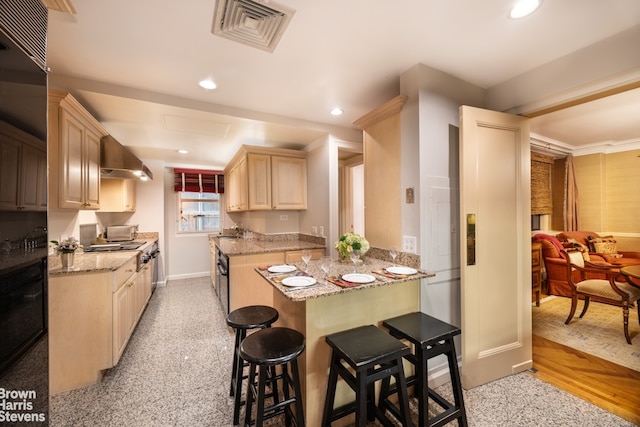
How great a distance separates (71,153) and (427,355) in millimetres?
3250

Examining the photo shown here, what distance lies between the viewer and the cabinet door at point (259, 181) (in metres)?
3.65

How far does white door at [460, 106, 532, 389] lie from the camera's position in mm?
1941

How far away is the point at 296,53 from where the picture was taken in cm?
185

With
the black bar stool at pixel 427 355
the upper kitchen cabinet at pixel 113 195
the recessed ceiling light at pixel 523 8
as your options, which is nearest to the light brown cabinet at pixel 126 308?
the upper kitchen cabinet at pixel 113 195

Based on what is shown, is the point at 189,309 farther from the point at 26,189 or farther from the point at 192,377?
the point at 26,189

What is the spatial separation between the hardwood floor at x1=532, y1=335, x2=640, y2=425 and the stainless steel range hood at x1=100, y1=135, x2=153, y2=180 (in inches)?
184

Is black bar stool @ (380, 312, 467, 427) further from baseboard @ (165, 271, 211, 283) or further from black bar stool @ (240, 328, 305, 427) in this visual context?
baseboard @ (165, 271, 211, 283)

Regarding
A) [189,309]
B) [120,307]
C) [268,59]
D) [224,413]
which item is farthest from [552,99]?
[189,309]

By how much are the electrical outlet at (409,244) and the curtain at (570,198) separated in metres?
4.96

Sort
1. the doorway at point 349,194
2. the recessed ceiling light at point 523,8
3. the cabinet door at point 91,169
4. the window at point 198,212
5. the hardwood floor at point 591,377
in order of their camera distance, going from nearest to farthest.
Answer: the recessed ceiling light at point 523,8, the hardwood floor at point 591,377, the cabinet door at point 91,169, the doorway at point 349,194, the window at point 198,212

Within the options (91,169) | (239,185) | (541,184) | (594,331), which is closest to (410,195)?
(594,331)

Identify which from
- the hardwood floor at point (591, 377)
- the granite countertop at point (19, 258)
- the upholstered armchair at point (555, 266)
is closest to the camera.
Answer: the granite countertop at point (19, 258)

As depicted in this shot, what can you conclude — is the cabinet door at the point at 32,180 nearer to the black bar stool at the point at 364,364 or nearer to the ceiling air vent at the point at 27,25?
the ceiling air vent at the point at 27,25

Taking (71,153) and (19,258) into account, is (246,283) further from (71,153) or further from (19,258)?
(19,258)
